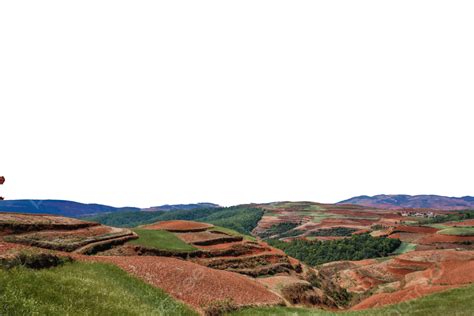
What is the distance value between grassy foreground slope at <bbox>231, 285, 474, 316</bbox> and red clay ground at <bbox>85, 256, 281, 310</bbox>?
1.79 meters

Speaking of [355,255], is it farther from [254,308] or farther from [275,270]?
[254,308]

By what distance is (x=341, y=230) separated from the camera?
154625mm

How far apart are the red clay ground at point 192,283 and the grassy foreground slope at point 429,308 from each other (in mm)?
1791

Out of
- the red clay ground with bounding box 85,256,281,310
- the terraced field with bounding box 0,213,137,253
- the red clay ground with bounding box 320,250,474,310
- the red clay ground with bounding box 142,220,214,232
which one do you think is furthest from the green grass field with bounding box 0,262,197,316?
the red clay ground with bounding box 320,250,474,310

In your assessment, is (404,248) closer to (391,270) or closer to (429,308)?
(391,270)

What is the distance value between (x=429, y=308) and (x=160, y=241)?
99.4 feet

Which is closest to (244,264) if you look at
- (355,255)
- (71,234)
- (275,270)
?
(275,270)

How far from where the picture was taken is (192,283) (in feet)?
88.1

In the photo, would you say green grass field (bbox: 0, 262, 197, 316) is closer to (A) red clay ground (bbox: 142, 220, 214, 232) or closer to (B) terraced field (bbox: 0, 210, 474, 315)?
(B) terraced field (bbox: 0, 210, 474, 315)

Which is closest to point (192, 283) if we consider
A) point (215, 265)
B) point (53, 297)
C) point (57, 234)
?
point (53, 297)

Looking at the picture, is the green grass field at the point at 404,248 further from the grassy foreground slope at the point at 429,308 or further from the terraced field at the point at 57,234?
the terraced field at the point at 57,234

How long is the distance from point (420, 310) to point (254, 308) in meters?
11.3

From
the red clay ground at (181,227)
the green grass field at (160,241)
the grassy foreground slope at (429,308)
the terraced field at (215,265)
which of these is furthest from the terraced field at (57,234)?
the grassy foreground slope at (429,308)

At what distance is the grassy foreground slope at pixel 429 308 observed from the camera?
853 inches
